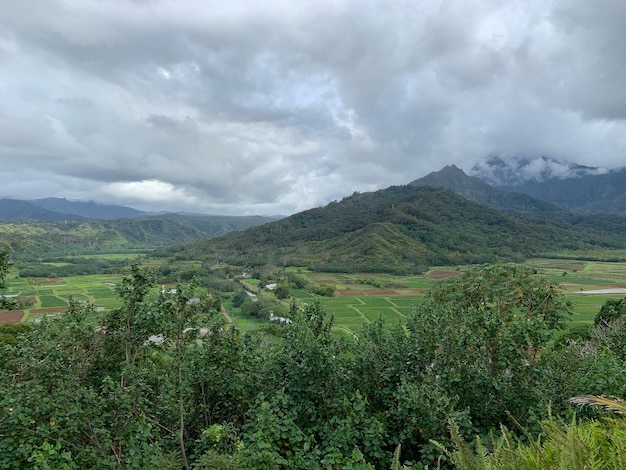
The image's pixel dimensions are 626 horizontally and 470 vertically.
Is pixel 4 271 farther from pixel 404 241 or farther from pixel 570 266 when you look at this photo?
pixel 404 241

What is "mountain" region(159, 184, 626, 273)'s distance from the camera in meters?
124

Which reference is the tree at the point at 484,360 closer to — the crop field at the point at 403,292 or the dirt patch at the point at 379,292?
the crop field at the point at 403,292

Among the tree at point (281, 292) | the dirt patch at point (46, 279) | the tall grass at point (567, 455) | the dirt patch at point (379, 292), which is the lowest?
the dirt patch at point (46, 279)

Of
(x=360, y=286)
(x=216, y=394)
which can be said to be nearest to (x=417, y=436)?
(x=216, y=394)

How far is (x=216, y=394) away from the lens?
21.1 feet

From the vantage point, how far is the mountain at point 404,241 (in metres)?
124

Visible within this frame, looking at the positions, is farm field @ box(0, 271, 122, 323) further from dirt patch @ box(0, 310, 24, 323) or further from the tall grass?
the tall grass

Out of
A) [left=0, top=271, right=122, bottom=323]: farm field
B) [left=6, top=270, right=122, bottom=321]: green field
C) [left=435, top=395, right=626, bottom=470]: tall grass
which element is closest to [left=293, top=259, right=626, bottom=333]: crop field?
[left=0, top=271, right=122, bottom=323]: farm field

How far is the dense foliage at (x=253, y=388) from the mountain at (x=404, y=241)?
345 ft

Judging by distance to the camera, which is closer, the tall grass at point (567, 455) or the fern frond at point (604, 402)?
the tall grass at point (567, 455)

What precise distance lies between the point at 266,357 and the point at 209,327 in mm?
1311

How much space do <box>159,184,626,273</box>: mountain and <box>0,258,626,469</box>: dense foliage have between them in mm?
105232

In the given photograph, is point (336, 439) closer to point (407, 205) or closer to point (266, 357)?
point (266, 357)

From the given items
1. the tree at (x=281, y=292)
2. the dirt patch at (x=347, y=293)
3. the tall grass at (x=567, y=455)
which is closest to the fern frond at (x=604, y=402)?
the tall grass at (x=567, y=455)
